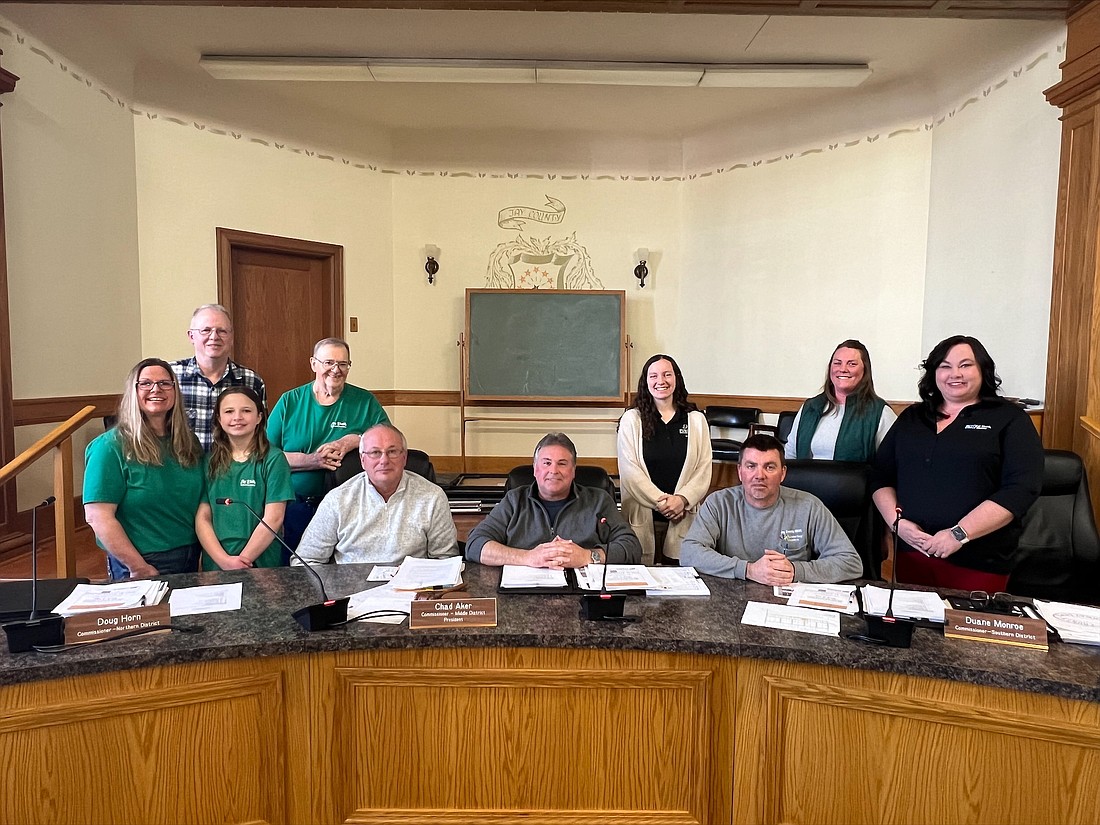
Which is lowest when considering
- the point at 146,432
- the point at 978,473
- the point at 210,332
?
the point at 978,473

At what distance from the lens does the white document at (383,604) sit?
5.37ft

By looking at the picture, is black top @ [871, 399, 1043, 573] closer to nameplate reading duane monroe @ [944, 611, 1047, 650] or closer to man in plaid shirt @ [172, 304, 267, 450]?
nameplate reading duane monroe @ [944, 611, 1047, 650]

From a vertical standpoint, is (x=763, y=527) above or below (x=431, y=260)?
below

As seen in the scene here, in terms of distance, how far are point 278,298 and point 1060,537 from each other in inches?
200

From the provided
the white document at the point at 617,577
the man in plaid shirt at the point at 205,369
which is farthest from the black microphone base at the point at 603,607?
the man in plaid shirt at the point at 205,369

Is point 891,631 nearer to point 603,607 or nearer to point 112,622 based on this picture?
point 603,607

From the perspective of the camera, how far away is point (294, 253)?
524cm

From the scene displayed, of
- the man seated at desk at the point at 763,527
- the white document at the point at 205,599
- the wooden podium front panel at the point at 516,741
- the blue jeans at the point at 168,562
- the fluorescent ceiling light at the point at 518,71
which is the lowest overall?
the wooden podium front panel at the point at 516,741

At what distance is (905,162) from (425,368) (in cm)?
410

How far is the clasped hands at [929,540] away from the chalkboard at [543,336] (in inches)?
144

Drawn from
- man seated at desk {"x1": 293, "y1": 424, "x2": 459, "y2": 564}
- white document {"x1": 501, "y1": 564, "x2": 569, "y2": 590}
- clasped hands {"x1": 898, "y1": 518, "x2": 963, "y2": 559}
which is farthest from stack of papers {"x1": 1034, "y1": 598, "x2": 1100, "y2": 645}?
man seated at desk {"x1": 293, "y1": 424, "x2": 459, "y2": 564}

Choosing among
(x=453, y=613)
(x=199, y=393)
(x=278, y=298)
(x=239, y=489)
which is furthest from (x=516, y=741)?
(x=278, y=298)

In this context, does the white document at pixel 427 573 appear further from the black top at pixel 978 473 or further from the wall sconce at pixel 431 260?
the wall sconce at pixel 431 260

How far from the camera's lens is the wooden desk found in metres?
1.42
